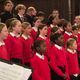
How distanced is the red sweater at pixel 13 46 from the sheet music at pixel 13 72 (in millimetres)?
2310

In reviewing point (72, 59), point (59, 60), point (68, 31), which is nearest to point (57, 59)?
point (59, 60)

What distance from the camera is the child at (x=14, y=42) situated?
13.4 ft

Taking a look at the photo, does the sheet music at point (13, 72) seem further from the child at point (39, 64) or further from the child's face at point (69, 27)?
the child's face at point (69, 27)

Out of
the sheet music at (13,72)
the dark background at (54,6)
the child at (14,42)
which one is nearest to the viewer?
the sheet music at (13,72)

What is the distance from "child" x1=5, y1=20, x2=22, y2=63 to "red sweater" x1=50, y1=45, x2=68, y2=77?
1.64 feet

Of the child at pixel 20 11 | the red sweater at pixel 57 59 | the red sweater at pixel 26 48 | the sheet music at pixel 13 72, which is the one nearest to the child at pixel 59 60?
the red sweater at pixel 57 59

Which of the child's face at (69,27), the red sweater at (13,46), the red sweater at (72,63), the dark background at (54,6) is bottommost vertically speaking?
the dark background at (54,6)

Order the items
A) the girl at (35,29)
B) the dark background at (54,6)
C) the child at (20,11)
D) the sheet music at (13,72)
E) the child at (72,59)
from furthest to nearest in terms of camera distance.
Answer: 1. the dark background at (54,6)
2. the child at (20,11)
3. the girl at (35,29)
4. the child at (72,59)
5. the sheet music at (13,72)

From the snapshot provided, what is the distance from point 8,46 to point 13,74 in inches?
92.7

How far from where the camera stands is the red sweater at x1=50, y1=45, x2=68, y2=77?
4191mm

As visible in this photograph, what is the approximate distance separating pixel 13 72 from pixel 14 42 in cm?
236

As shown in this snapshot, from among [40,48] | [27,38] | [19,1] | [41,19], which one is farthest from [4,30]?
[19,1]

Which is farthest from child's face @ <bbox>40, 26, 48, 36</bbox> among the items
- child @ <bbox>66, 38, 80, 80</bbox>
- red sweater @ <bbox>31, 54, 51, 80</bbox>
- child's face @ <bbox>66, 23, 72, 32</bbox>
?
child's face @ <bbox>66, 23, 72, 32</bbox>

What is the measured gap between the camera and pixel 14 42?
13.5 ft
